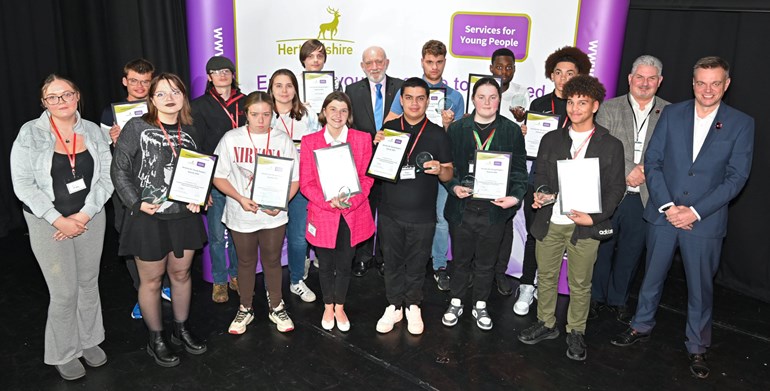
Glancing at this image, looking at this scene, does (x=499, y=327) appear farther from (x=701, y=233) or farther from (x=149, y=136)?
(x=149, y=136)

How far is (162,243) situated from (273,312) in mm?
1073

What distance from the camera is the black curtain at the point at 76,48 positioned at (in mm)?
5621

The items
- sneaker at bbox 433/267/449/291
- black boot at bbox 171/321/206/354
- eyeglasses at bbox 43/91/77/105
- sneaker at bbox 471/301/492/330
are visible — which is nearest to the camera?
eyeglasses at bbox 43/91/77/105

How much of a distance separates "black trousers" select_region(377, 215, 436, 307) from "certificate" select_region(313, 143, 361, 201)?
0.40 m

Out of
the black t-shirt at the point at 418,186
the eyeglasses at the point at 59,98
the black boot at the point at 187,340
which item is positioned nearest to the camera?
the eyeglasses at the point at 59,98

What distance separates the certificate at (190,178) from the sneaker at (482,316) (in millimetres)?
2045

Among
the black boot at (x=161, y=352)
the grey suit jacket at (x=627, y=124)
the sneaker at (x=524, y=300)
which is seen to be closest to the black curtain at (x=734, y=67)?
the grey suit jacket at (x=627, y=124)

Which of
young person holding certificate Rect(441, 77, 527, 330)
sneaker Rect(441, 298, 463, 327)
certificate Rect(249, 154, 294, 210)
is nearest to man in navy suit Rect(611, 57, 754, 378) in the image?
young person holding certificate Rect(441, 77, 527, 330)

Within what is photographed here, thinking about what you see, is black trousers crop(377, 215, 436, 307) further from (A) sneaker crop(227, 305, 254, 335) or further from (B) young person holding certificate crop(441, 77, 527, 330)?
(A) sneaker crop(227, 305, 254, 335)

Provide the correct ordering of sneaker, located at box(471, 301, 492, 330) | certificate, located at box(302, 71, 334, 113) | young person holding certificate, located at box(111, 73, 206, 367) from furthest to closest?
1. certificate, located at box(302, 71, 334, 113)
2. sneaker, located at box(471, 301, 492, 330)
3. young person holding certificate, located at box(111, 73, 206, 367)

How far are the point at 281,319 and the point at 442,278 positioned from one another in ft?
4.75

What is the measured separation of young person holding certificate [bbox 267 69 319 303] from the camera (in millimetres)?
3826

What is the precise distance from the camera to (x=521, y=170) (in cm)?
359

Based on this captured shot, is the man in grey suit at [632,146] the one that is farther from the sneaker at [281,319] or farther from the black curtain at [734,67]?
the sneaker at [281,319]
